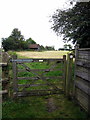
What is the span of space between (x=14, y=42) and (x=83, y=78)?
53664 mm

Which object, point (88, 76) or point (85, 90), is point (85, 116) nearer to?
point (85, 90)

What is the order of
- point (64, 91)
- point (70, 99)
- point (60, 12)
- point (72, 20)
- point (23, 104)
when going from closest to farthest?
1. point (23, 104)
2. point (70, 99)
3. point (64, 91)
4. point (72, 20)
5. point (60, 12)

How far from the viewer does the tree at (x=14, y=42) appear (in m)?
51.4

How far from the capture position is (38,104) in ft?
12.8

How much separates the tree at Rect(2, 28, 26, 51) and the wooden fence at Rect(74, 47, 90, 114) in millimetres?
50781

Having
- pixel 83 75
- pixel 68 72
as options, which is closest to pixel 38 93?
pixel 68 72

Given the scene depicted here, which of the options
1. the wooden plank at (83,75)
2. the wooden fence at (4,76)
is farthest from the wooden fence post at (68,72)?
the wooden fence at (4,76)

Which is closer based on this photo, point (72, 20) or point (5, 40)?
point (72, 20)

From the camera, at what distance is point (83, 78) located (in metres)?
3.44

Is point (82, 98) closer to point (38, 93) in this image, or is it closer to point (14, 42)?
point (38, 93)

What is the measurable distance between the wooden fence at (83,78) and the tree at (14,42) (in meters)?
50.8

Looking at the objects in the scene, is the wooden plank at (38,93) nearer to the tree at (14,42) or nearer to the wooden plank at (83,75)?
the wooden plank at (83,75)

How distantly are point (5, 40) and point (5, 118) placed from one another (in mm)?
52994

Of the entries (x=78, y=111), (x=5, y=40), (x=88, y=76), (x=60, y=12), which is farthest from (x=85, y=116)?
(x=5, y=40)
